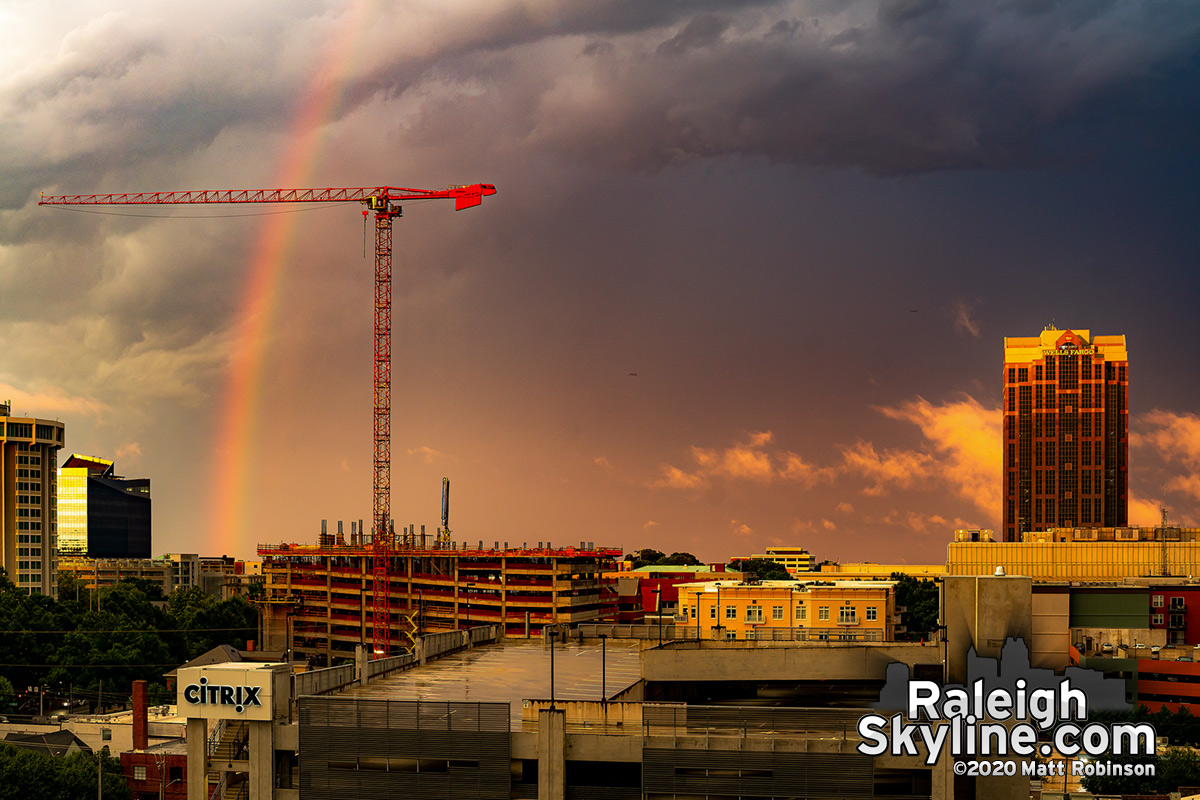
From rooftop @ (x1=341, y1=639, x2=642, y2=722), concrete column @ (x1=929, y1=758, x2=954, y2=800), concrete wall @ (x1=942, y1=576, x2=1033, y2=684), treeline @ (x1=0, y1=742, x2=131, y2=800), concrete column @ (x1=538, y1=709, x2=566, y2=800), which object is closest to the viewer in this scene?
concrete column @ (x1=929, y1=758, x2=954, y2=800)

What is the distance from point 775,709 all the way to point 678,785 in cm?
462

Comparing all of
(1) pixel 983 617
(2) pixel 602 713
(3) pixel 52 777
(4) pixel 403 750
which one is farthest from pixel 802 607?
(4) pixel 403 750

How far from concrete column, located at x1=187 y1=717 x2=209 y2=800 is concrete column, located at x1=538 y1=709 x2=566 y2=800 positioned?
46.1ft

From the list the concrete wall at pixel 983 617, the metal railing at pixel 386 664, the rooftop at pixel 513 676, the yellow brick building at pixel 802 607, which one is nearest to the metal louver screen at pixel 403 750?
the rooftop at pixel 513 676

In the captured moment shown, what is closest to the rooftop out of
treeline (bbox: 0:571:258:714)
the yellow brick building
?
the yellow brick building

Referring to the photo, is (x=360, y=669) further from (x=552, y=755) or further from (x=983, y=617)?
(x=983, y=617)

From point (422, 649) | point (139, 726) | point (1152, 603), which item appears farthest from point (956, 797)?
point (1152, 603)

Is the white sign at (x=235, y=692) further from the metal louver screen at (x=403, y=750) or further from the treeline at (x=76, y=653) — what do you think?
the treeline at (x=76, y=653)

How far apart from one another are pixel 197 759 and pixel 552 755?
1516cm

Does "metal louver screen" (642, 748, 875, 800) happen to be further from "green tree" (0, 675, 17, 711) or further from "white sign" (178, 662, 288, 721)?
"green tree" (0, 675, 17, 711)

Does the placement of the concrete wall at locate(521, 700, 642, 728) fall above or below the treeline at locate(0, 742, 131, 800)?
above

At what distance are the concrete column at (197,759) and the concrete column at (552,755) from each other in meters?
14.1

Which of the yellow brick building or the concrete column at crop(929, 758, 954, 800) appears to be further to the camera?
the yellow brick building

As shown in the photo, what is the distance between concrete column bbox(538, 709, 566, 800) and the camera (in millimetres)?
47531
